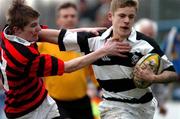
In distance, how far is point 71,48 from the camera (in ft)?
23.2

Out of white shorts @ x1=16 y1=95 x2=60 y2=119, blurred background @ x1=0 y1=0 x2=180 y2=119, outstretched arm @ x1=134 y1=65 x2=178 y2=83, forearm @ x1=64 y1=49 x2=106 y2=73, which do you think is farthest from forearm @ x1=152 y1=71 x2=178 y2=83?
blurred background @ x1=0 y1=0 x2=180 y2=119

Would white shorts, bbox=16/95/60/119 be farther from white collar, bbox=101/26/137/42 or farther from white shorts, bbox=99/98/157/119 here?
white collar, bbox=101/26/137/42

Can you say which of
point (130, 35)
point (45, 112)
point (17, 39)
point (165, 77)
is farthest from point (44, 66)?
point (165, 77)

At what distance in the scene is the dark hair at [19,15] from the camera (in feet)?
21.5

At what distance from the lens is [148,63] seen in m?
6.61

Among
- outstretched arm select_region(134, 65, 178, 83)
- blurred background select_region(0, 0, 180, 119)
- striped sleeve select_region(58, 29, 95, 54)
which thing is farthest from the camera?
blurred background select_region(0, 0, 180, 119)

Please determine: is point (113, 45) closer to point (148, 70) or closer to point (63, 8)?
point (148, 70)

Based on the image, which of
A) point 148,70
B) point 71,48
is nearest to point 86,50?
point 71,48

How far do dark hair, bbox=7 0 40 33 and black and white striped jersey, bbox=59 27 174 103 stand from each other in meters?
0.63

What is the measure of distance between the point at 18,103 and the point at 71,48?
0.84 m

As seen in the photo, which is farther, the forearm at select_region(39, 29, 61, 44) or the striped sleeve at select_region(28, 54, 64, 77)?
the forearm at select_region(39, 29, 61, 44)

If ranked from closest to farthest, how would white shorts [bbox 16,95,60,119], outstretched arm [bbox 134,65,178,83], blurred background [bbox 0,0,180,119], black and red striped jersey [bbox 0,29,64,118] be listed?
black and red striped jersey [bbox 0,29,64,118] < outstretched arm [bbox 134,65,178,83] < white shorts [bbox 16,95,60,119] < blurred background [bbox 0,0,180,119]

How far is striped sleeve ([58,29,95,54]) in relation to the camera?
6.97 metres

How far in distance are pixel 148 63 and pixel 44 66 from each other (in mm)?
990
